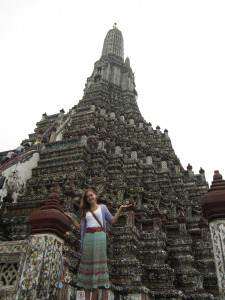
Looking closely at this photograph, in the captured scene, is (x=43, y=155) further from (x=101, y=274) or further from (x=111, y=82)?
(x=111, y=82)

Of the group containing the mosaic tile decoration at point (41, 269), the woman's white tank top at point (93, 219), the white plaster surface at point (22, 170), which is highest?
the white plaster surface at point (22, 170)

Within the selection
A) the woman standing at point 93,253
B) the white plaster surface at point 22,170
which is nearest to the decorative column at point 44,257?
the woman standing at point 93,253

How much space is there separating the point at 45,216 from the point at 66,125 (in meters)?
17.8

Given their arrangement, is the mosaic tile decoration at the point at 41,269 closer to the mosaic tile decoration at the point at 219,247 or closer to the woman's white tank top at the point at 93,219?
the woman's white tank top at the point at 93,219

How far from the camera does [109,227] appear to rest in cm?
1219

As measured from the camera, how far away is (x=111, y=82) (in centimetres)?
3600

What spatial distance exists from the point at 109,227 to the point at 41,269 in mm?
7065

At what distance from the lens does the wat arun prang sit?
5.61 meters

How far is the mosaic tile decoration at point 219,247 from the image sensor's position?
5.64 meters

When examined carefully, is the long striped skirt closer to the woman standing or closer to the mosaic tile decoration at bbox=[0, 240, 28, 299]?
the woman standing

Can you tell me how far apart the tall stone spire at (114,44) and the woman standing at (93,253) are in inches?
1528

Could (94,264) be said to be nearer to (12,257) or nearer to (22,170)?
(12,257)

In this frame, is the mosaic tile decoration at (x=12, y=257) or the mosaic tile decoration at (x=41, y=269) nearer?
the mosaic tile decoration at (x=41, y=269)

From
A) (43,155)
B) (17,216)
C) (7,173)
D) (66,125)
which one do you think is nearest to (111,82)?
(66,125)
